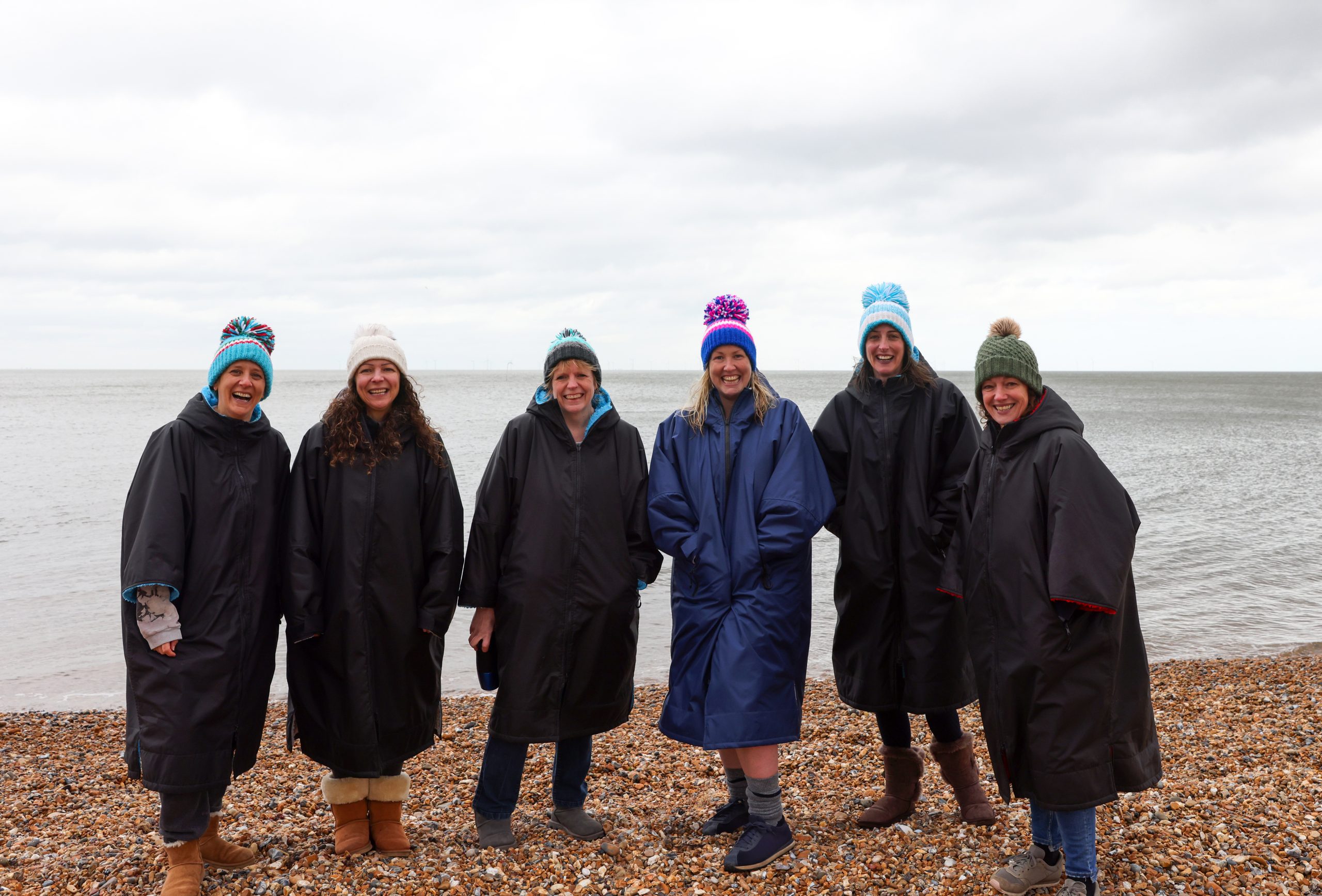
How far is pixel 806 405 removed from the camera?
6769cm

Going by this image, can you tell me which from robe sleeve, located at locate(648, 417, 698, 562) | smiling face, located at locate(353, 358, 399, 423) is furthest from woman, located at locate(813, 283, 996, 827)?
smiling face, located at locate(353, 358, 399, 423)

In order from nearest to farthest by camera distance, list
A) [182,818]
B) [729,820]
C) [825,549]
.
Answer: [182,818]
[729,820]
[825,549]

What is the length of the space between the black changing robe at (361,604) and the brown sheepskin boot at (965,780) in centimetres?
274

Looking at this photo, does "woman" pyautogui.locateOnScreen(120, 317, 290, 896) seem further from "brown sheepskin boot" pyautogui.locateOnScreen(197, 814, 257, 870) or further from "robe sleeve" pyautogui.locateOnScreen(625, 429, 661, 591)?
"robe sleeve" pyautogui.locateOnScreen(625, 429, 661, 591)

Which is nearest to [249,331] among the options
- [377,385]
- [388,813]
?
[377,385]

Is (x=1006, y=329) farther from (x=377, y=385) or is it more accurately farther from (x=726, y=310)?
(x=377, y=385)

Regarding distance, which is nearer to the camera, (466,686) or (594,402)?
(594,402)

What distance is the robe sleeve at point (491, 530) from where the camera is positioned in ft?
14.6

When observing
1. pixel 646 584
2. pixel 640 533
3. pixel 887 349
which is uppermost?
pixel 887 349

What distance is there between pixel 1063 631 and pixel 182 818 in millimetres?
3956

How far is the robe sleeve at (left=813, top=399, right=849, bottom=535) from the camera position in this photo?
472cm

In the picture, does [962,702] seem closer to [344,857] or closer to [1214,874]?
[1214,874]

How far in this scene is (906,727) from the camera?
4.75 m

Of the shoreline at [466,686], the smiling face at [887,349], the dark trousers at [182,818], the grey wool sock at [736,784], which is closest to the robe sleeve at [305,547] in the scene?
the dark trousers at [182,818]
